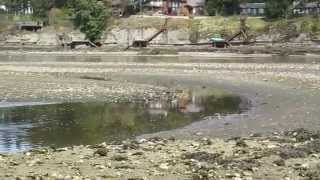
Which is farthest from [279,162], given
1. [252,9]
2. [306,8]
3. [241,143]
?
[252,9]

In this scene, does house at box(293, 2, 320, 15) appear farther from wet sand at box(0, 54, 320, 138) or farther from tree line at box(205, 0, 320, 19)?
wet sand at box(0, 54, 320, 138)

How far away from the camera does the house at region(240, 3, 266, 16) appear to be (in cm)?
11850

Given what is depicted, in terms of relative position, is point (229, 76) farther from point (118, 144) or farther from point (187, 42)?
point (187, 42)

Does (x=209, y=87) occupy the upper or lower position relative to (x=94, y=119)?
lower

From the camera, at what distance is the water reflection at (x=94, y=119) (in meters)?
17.2

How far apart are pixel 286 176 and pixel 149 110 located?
13.9 meters

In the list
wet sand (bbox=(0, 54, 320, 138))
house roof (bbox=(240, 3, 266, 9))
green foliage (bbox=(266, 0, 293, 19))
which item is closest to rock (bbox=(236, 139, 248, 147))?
wet sand (bbox=(0, 54, 320, 138))

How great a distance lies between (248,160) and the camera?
1181cm

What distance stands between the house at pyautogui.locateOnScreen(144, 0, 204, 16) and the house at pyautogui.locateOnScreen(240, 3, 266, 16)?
9.21 metres

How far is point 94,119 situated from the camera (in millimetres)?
21609

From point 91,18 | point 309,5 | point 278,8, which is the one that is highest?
point 309,5

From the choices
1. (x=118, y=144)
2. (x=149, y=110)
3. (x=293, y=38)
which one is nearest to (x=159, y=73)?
(x=149, y=110)

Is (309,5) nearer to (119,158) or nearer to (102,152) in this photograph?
(102,152)

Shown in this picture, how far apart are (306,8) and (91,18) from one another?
39646 millimetres
